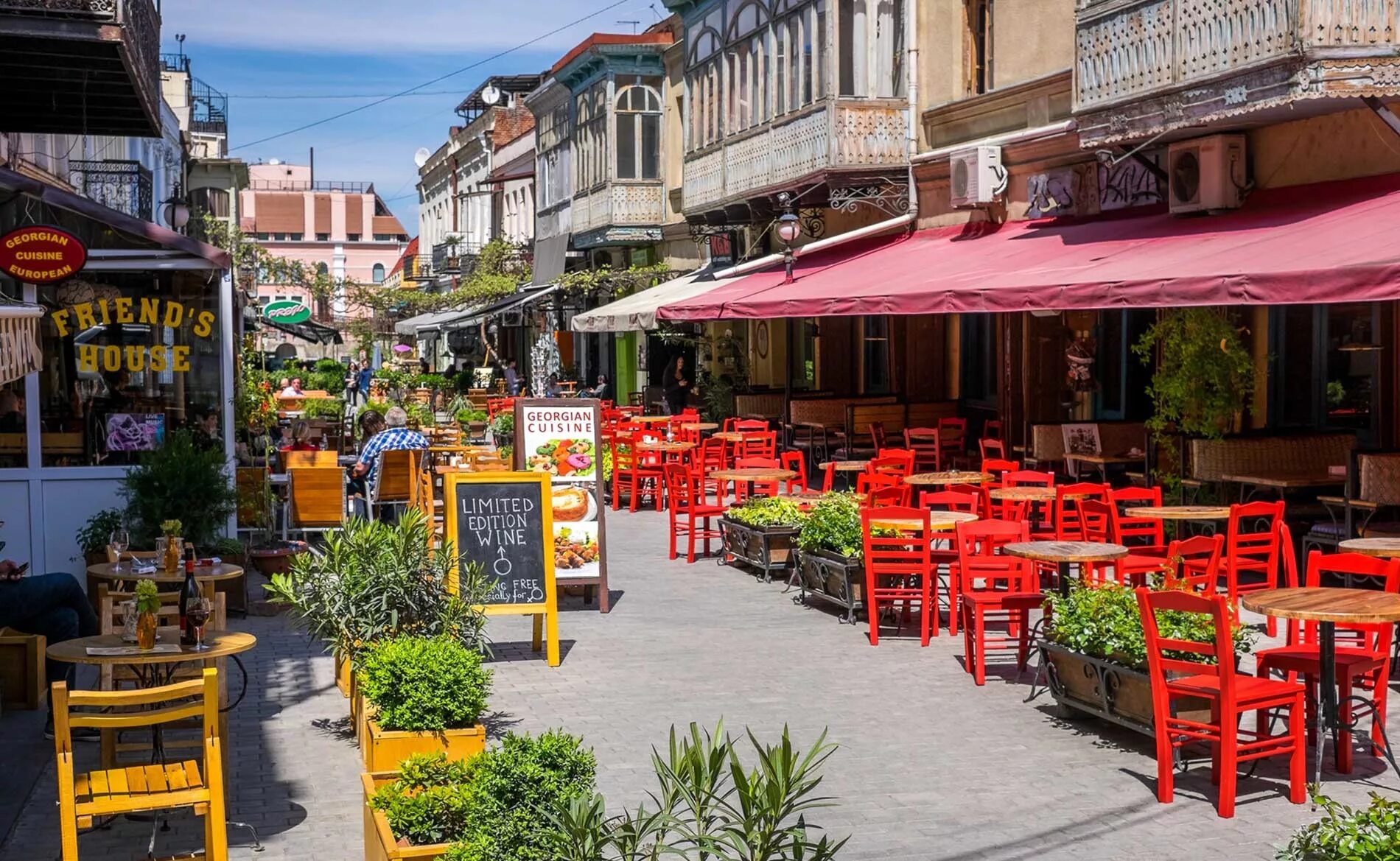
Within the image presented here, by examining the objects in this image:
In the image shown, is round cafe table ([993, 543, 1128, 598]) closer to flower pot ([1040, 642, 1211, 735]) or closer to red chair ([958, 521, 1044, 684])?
red chair ([958, 521, 1044, 684])

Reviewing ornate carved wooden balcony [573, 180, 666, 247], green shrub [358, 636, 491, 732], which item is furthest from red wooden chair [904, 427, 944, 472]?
ornate carved wooden balcony [573, 180, 666, 247]

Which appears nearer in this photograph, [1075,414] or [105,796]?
[105,796]

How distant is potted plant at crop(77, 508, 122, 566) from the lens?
11867 millimetres

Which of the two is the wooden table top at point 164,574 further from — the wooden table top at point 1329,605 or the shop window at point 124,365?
the wooden table top at point 1329,605

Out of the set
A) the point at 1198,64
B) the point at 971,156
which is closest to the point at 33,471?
the point at 1198,64

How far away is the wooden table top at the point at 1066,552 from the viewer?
8984mm

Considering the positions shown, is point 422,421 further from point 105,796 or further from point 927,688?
point 105,796

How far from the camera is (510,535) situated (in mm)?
10555

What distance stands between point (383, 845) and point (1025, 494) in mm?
7929

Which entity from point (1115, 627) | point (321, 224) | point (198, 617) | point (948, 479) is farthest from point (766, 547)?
point (321, 224)

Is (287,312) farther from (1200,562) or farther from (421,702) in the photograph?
(421,702)

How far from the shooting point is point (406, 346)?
70.4 meters

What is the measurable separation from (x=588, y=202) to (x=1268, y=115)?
2481 cm

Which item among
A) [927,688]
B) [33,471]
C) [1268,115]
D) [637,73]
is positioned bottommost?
[927,688]
